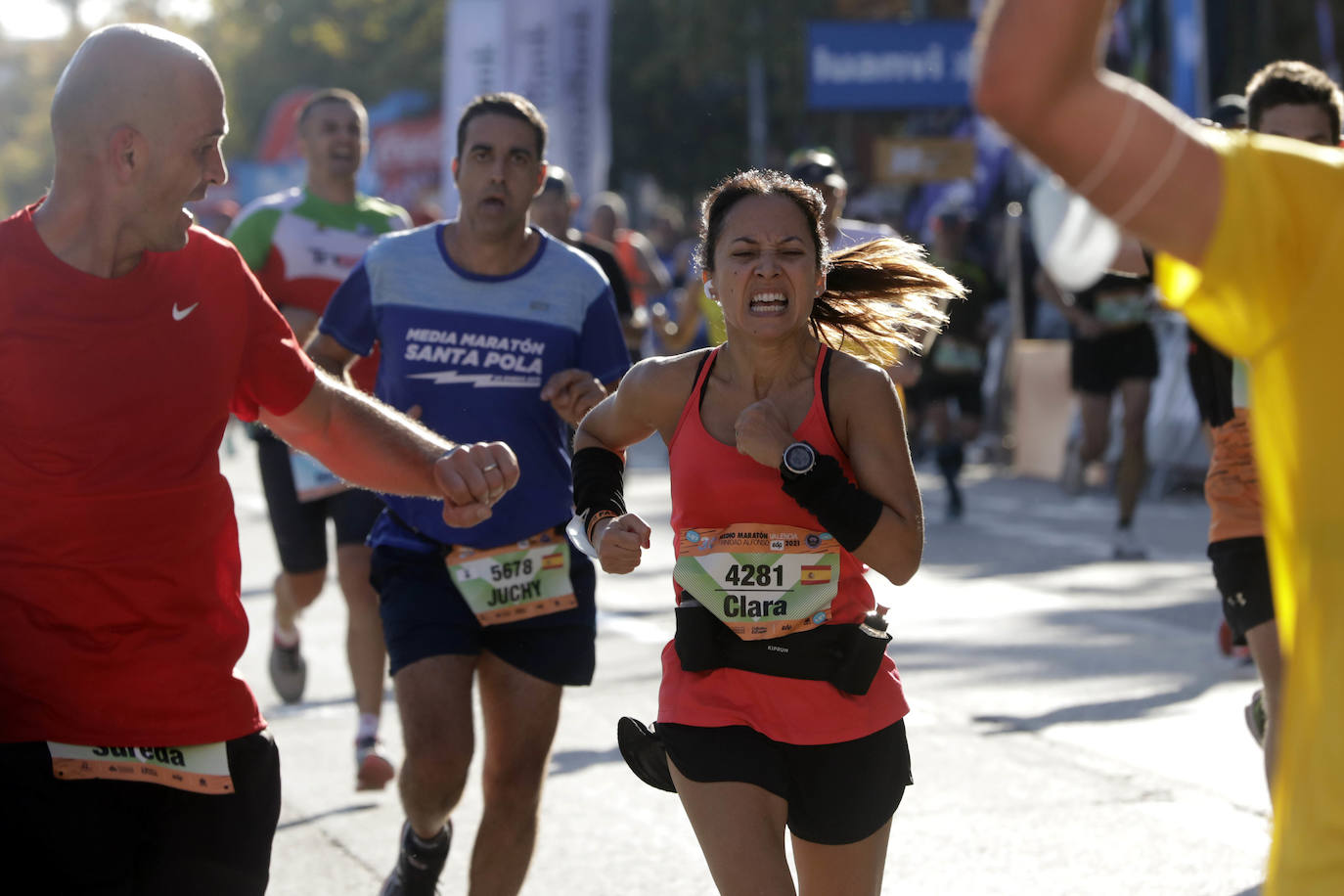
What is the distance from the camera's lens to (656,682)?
8.53 m

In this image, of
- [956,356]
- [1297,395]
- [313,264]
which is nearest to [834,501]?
[1297,395]

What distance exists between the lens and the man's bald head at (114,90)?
321cm

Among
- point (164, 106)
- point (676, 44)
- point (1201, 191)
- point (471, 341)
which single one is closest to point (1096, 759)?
point (471, 341)

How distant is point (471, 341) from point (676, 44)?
2857cm

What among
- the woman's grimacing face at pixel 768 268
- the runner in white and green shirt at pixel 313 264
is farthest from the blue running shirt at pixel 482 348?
the runner in white and green shirt at pixel 313 264

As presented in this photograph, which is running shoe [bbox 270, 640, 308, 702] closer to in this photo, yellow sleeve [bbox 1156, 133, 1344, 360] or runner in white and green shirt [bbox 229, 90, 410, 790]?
runner in white and green shirt [bbox 229, 90, 410, 790]

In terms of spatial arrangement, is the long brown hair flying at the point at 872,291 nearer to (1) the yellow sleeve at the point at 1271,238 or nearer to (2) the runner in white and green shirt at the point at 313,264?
(1) the yellow sleeve at the point at 1271,238

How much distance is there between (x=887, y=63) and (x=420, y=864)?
17.6m

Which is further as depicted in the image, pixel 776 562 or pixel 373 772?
pixel 373 772

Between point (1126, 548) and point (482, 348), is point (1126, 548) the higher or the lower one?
the lower one

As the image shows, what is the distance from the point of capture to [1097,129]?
2131mm

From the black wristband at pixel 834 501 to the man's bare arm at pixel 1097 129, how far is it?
61.8 inches

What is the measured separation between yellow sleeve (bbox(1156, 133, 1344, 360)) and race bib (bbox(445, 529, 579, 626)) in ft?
10.2

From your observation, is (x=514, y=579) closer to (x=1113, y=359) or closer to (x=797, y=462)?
(x=797, y=462)
